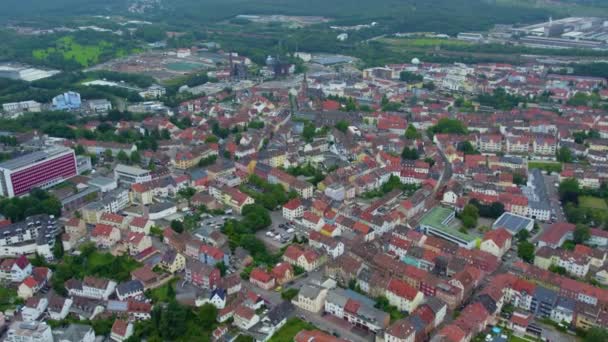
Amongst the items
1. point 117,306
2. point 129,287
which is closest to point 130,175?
point 129,287

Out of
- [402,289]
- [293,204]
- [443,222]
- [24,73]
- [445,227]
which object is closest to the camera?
[402,289]

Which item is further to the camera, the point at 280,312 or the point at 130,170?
the point at 130,170

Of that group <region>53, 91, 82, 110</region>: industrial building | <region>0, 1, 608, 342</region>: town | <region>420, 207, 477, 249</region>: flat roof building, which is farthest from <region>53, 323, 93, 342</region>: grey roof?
<region>53, 91, 82, 110</region>: industrial building

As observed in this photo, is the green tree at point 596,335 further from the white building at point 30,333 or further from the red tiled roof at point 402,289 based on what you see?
the white building at point 30,333

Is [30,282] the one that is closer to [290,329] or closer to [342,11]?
[290,329]

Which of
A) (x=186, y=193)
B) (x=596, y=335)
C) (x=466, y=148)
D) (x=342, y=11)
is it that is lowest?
(x=186, y=193)

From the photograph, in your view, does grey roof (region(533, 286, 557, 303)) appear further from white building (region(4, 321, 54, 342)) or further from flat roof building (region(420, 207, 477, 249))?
white building (region(4, 321, 54, 342))

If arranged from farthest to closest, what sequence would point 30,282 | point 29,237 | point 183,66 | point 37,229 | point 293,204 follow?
point 183,66
point 293,204
point 37,229
point 29,237
point 30,282

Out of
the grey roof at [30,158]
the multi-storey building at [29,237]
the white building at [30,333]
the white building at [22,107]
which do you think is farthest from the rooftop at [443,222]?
the white building at [22,107]
